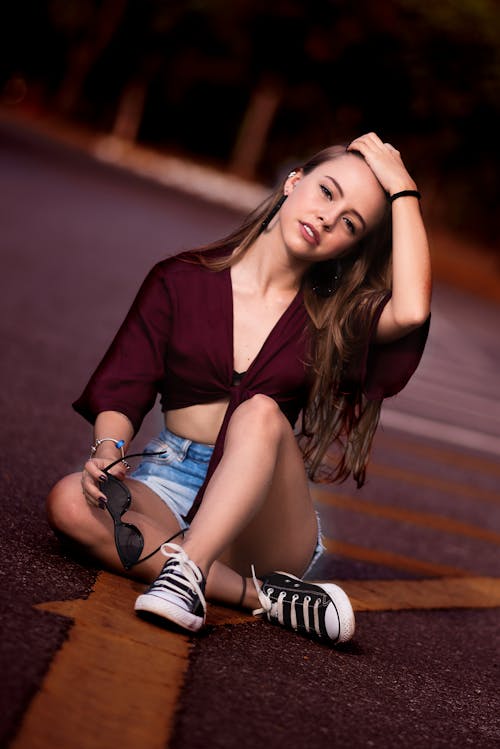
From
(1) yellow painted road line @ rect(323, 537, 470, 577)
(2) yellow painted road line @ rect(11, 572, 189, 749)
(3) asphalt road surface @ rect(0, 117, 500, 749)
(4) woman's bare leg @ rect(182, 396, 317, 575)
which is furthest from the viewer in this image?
(1) yellow painted road line @ rect(323, 537, 470, 577)

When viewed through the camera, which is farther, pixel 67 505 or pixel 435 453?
pixel 435 453

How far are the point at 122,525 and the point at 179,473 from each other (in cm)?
46

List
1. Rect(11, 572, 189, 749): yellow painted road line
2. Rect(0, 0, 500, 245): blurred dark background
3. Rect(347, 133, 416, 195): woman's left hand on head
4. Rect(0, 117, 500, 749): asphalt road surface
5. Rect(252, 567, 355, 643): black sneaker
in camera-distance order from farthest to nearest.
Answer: Rect(0, 0, 500, 245): blurred dark background < Rect(347, 133, 416, 195): woman's left hand on head < Rect(252, 567, 355, 643): black sneaker < Rect(0, 117, 500, 749): asphalt road surface < Rect(11, 572, 189, 749): yellow painted road line

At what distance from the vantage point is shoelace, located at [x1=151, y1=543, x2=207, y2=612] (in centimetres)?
349

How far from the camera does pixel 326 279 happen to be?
4164mm

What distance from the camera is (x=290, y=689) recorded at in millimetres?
3395

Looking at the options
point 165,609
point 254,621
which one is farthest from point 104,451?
point 254,621

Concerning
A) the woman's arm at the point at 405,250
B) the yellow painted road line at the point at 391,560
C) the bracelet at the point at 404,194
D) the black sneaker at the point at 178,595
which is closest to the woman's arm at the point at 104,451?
the black sneaker at the point at 178,595

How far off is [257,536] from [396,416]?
18.7 ft

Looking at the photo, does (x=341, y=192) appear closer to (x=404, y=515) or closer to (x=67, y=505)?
(x=67, y=505)

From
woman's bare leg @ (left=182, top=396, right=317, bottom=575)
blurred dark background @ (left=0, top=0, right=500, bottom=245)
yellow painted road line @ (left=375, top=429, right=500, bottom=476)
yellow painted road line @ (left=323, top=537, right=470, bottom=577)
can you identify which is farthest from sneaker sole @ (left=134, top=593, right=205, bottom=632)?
blurred dark background @ (left=0, top=0, right=500, bottom=245)

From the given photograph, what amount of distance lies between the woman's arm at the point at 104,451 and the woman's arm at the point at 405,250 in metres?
0.84

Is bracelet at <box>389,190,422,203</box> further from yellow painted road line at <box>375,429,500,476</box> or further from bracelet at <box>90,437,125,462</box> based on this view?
yellow painted road line at <box>375,429,500,476</box>

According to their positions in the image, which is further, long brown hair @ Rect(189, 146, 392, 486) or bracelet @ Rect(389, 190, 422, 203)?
long brown hair @ Rect(189, 146, 392, 486)
